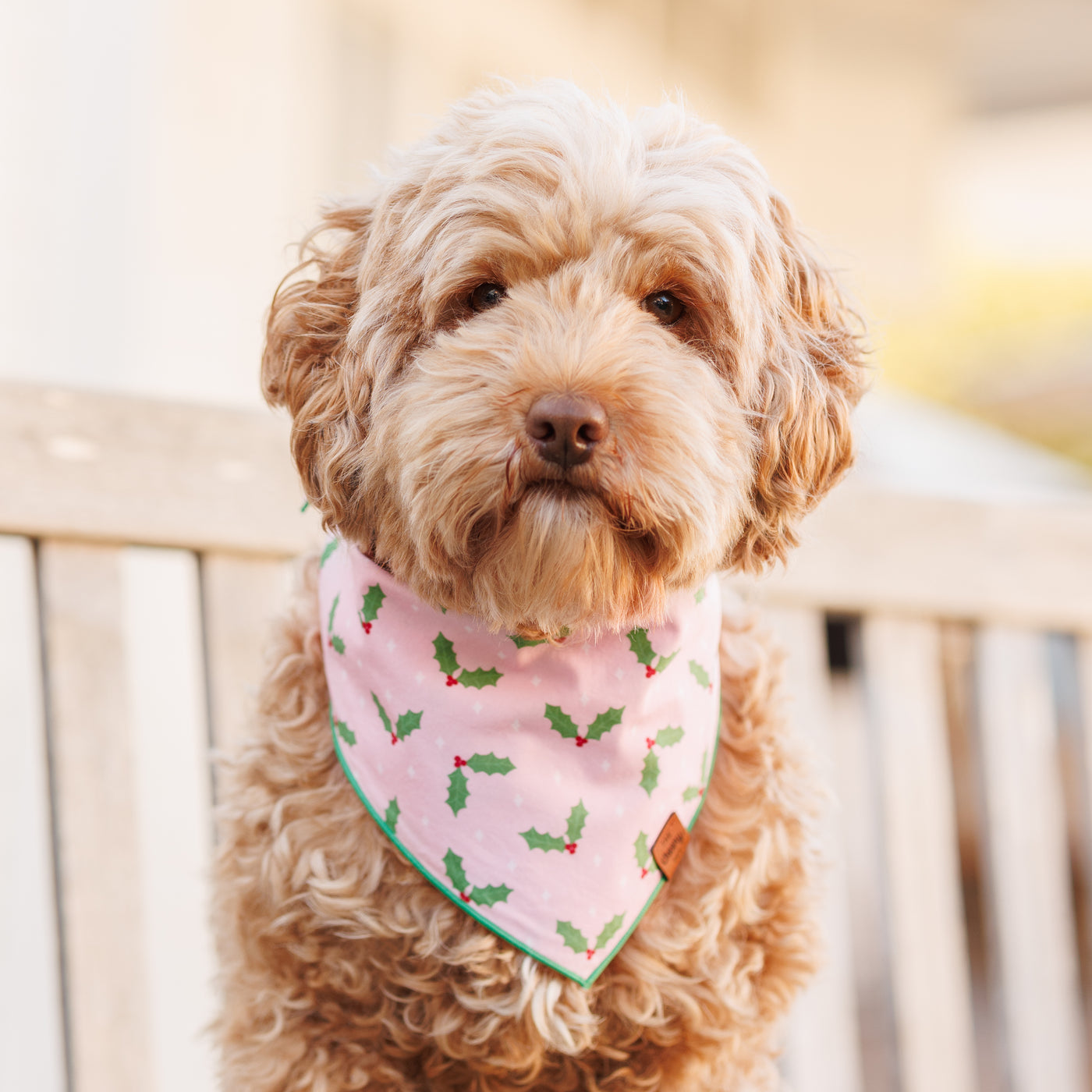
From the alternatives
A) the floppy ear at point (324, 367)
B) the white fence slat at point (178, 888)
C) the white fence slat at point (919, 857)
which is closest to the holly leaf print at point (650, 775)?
the floppy ear at point (324, 367)

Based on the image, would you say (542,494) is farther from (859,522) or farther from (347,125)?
(347,125)

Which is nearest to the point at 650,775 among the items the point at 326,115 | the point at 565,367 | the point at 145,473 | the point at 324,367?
the point at 565,367

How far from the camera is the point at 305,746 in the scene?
1.50 meters

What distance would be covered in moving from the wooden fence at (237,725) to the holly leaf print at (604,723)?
458 mm

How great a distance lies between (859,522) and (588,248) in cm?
112

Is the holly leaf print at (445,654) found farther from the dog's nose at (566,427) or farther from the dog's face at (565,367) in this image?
the dog's nose at (566,427)

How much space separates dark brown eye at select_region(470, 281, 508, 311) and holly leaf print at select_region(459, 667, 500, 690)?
0.43 m

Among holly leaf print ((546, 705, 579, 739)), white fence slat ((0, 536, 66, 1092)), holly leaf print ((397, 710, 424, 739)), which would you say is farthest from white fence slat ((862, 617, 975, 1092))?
white fence slat ((0, 536, 66, 1092))

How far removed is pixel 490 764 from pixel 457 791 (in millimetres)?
51

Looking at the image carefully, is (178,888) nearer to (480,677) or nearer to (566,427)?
(480,677)

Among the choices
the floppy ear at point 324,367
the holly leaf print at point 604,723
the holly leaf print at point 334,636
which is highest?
the floppy ear at point 324,367

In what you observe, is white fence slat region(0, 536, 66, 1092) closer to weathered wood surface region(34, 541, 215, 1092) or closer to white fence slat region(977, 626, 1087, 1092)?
weathered wood surface region(34, 541, 215, 1092)

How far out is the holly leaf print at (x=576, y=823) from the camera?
4.83 ft

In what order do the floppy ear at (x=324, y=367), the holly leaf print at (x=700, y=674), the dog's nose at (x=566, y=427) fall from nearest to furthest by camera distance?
the dog's nose at (x=566, y=427)
the floppy ear at (x=324, y=367)
the holly leaf print at (x=700, y=674)
